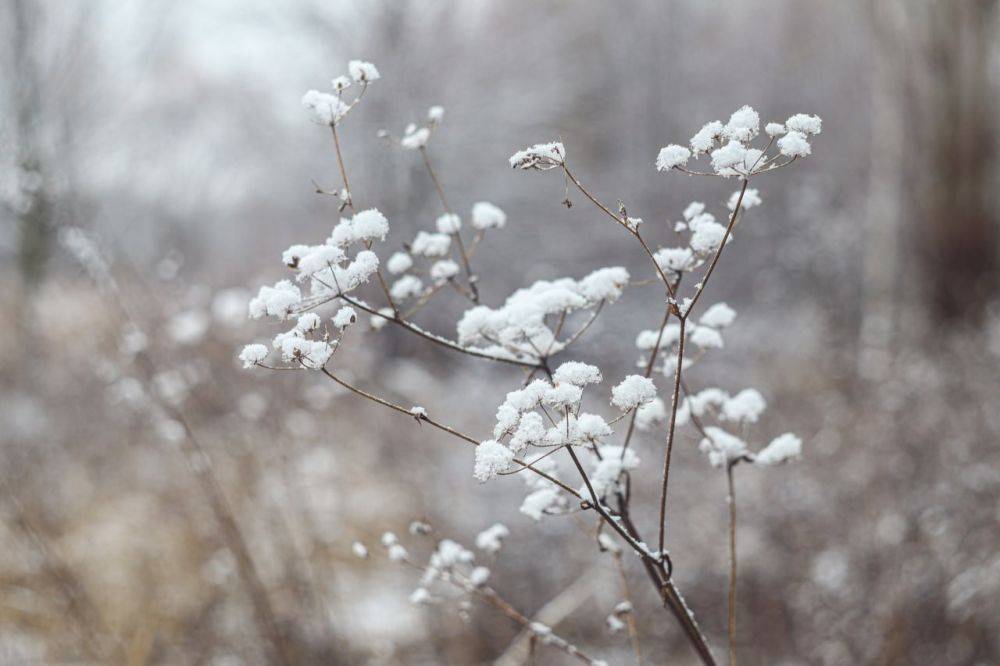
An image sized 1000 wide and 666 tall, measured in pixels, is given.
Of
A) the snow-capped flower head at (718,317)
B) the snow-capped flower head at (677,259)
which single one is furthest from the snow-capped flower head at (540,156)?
the snow-capped flower head at (718,317)

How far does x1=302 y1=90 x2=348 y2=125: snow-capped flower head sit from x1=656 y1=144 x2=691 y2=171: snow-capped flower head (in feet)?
1.45

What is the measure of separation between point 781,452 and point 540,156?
1.99 ft

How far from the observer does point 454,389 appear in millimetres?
5246

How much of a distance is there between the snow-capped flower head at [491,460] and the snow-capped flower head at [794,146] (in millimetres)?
467

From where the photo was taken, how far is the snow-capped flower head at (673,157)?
2.74 feet

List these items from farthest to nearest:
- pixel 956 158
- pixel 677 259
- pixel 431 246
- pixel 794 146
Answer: pixel 956 158, pixel 431 246, pixel 677 259, pixel 794 146

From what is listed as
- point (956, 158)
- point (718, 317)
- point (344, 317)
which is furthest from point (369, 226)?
point (956, 158)

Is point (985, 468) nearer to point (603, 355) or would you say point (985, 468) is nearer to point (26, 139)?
point (603, 355)

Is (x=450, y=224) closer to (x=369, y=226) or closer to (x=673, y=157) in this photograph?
(x=369, y=226)

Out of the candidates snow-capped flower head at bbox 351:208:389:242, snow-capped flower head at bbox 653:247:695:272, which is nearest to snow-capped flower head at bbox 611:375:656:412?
snow-capped flower head at bbox 653:247:695:272

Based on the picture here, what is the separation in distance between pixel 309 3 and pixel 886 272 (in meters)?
6.17

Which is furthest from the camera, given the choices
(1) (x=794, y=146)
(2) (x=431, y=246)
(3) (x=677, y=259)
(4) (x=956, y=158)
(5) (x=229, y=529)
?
(4) (x=956, y=158)

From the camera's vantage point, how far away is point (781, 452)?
3.46ft

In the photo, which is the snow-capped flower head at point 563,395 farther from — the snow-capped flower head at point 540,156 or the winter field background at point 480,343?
the snow-capped flower head at point 540,156
